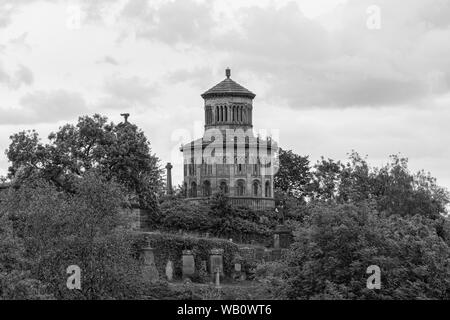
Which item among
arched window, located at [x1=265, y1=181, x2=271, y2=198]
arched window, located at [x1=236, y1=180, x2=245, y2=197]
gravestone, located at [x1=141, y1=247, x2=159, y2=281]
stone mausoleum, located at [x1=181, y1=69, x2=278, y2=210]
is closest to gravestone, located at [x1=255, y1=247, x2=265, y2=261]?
gravestone, located at [x1=141, y1=247, x2=159, y2=281]

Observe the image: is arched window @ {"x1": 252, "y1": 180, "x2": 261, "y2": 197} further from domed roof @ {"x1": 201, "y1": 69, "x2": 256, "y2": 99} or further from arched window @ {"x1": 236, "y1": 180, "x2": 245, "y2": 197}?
domed roof @ {"x1": 201, "y1": 69, "x2": 256, "y2": 99}

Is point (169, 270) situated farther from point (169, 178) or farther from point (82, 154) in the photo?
point (169, 178)

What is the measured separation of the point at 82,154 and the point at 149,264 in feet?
37.6

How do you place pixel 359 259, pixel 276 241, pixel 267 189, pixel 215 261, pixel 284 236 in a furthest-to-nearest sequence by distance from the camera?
1. pixel 267 189
2. pixel 284 236
3. pixel 276 241
4. pixel 215 261
5. pixel 359 259

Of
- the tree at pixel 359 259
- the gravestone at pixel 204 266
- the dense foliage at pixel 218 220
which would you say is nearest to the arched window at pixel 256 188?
the dense foliage at pixel 218 220

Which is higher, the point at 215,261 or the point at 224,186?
the point at 224,186

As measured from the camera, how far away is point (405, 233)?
66250 millimetres

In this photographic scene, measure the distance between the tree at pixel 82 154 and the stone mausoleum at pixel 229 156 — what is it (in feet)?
95.7

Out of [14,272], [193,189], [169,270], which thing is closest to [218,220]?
[193,189]

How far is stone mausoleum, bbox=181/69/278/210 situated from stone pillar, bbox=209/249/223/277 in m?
33.6

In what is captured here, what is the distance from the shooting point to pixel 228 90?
11825 centimetres

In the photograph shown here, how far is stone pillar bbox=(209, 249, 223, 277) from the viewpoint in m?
80.4

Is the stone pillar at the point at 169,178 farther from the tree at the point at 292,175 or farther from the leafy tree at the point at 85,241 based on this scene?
the leafy tree at the point at 85,241
